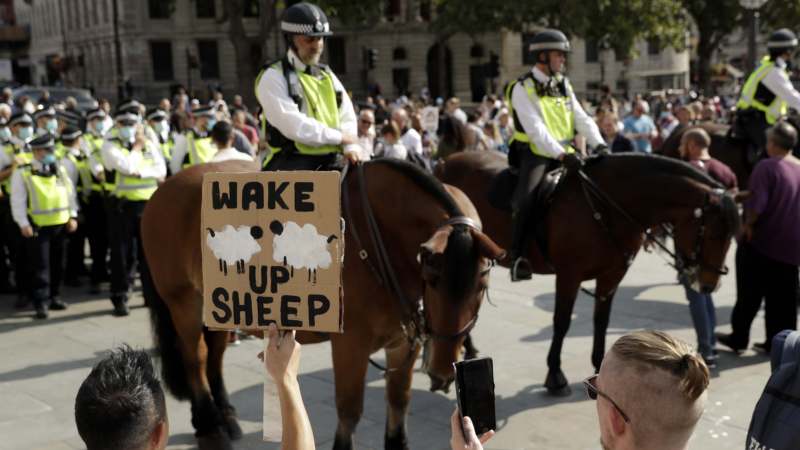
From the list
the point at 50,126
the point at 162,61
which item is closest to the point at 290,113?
the point at 50,126

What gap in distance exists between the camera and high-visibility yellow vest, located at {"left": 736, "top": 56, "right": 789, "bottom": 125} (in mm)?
11117

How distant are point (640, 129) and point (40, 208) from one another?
11.9 m

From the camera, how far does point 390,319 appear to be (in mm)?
5301

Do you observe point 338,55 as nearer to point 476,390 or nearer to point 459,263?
point 459,263

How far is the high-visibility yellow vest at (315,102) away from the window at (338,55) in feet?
179

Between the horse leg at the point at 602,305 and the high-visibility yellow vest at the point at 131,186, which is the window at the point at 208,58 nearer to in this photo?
→ the high-visibility yellow vest at the point at 131,186

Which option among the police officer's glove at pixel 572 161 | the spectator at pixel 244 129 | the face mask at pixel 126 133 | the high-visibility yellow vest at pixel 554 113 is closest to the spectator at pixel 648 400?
the police officer's glove at pixel 572 161

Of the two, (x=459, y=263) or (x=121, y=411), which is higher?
(x=121, y=411)

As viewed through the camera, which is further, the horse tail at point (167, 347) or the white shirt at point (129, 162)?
the white shirt at point (129, 162)

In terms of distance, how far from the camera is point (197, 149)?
1120 centimetres

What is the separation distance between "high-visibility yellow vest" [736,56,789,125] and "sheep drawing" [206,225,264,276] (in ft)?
31.7

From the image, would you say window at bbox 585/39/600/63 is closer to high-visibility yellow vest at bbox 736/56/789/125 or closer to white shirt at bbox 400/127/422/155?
white shirt at bbox 400/127/422/155

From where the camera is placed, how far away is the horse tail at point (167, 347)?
6.21 metres

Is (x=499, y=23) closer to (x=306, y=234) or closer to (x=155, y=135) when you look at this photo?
(x=155, y=135)
